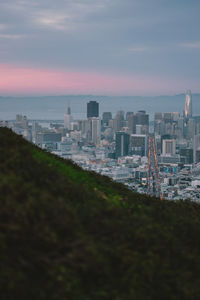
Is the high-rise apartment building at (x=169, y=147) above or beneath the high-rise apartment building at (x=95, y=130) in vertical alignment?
beneath

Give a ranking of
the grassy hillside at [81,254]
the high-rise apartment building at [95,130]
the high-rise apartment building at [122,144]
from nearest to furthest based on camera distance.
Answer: the grassy hillside at [81,254], the high-rise apartment building at [122,144], the high-rise apartment building at [95,130]

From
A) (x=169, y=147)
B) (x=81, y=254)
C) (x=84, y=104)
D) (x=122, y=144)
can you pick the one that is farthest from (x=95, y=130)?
(x=81, y=254)

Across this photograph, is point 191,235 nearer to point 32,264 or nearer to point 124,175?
point 32,264

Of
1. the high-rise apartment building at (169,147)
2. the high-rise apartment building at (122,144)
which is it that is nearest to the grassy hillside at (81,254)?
the high-rise apartment building at (169,147)

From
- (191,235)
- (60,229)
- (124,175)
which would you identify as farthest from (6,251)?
(124,175)

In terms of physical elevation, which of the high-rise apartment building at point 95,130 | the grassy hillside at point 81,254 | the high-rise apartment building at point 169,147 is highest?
the grassy hillside at point 81,254

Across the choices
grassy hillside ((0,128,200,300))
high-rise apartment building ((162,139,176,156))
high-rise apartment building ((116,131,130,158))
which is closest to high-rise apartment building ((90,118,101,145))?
high-rise apartment building ((116,131,130,158))

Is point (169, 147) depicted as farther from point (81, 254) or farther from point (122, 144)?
point (81, 254)

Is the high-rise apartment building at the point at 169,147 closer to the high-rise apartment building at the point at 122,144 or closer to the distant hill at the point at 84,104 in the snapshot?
the high-rise apartment building at the point at 122,144

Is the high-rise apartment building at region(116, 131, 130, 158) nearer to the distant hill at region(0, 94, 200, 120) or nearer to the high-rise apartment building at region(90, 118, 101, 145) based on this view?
the high-rise apartment building at region(90, 118, 101, 145)
